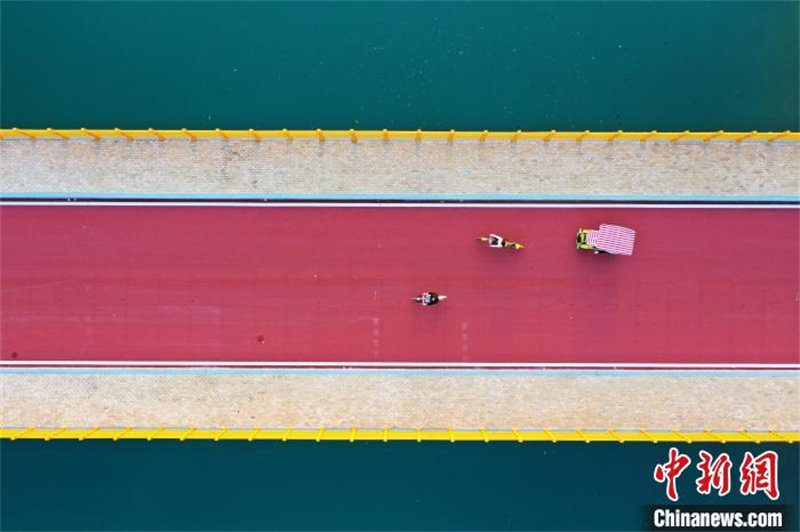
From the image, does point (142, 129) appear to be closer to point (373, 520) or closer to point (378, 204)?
point (378, 204)

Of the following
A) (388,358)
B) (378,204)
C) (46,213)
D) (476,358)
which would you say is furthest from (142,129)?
(476,358)

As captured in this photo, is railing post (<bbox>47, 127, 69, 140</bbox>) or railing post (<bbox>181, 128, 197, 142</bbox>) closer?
railing post (<bbox>47, 127, 69, 140</bbox>)

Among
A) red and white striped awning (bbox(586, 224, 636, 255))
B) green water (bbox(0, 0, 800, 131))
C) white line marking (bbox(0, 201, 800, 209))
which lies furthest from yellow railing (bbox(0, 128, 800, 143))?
red and white striped awning (bbox(586, 224, 636, 255))

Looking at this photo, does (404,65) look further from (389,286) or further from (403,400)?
(403,400)

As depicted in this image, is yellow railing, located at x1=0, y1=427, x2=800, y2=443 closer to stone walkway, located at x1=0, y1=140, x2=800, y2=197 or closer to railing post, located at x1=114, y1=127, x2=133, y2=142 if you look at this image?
stone walkway, located at x1=0, y1=140, x2=800, y2=197

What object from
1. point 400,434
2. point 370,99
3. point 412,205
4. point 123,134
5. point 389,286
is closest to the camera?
point 123,134

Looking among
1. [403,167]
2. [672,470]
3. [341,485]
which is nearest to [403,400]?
[341,485]

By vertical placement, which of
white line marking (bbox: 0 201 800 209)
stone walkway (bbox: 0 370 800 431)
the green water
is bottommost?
stone walkway (bbox: 0 370 800 431)
